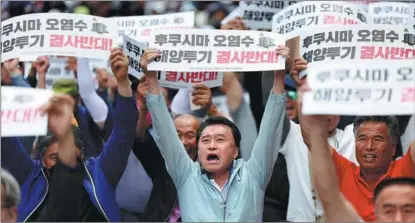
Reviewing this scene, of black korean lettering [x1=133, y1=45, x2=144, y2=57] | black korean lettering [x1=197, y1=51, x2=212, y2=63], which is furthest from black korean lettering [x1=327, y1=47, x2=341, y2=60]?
black korean lettering [x1=133, y1=45, x2=144, y2=57]

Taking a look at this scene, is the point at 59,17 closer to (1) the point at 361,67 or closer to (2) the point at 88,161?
(2) the point at 88,161

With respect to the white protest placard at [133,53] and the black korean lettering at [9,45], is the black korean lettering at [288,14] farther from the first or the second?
the black korean lettering at [9,45]

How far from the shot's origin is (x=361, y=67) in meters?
4.93

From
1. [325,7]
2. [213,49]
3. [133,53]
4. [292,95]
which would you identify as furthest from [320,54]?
[292,95]

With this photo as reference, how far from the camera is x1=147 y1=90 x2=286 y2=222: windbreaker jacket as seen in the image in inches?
218

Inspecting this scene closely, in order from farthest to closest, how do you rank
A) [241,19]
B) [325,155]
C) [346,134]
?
[241,19] < [346,134] < [325,155]

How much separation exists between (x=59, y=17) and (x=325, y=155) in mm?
2095

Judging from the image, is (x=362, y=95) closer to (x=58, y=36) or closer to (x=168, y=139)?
(x=168, y=139)

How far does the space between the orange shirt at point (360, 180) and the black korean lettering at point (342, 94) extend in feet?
2.61

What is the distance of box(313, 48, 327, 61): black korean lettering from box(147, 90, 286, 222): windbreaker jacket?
0.45 m

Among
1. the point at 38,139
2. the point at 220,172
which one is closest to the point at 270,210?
the point at 220,172

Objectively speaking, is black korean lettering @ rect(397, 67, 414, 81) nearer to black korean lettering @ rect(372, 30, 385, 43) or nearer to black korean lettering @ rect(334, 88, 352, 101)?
black korean lettering @ rect(334, 88, 352, 101)

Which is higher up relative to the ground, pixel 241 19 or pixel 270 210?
pixel 241 19

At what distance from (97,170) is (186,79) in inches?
42.8
